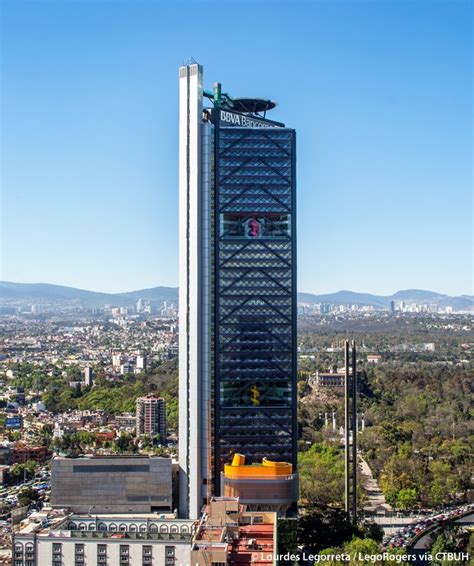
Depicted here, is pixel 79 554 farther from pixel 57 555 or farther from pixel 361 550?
pixel 361 550

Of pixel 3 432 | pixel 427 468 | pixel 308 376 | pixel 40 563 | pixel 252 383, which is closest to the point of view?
pixel 40 563

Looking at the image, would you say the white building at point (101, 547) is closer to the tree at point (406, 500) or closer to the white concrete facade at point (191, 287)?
the white concrete facade at point (191, 287)

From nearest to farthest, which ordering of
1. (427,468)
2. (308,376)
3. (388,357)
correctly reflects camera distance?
1. (427,468)
2. (308,376)
3. (388,357)

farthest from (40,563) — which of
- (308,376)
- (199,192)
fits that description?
(308,376)

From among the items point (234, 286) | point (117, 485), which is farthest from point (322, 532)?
point (234, 286)

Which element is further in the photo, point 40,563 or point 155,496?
point 155,496

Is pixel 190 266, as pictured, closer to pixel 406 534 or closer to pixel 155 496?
pixel 155 496

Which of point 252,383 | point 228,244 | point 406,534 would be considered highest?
point 228,244
